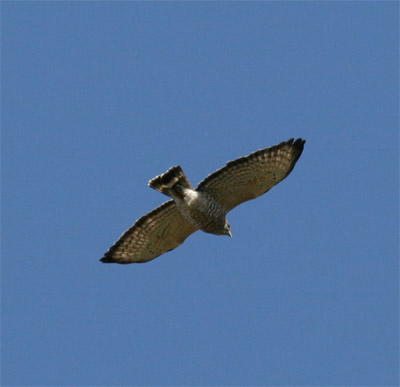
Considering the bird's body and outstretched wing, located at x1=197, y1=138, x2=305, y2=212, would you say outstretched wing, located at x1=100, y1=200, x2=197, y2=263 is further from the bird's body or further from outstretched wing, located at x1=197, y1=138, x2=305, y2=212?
outstretched wing, located at x1=197, y1=138, x2=305, y2=212

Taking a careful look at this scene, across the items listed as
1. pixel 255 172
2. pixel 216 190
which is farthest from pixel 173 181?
pixel 255 172

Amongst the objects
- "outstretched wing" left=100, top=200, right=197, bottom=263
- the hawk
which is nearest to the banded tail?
Result: the hawk

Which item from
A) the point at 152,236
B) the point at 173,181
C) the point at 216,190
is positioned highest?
the point at 173,181

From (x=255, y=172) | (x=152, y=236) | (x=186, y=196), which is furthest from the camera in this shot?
(x=152, y=236)

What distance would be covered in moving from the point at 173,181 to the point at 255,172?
1.46 meters

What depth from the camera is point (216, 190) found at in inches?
620

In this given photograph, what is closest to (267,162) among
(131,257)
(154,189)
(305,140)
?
(305,140)

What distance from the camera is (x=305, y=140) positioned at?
1528cm

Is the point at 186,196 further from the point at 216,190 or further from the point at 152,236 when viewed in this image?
the point at 152,236

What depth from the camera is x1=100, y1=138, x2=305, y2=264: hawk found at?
604 inches

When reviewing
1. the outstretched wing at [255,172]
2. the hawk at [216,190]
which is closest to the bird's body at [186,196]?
the hawk at [216,190]

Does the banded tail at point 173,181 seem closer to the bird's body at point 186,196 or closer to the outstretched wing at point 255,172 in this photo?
the bird's body at point 186,196

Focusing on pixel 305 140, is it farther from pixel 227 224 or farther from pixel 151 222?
pixel 151 222

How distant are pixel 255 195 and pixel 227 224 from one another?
78 cm
